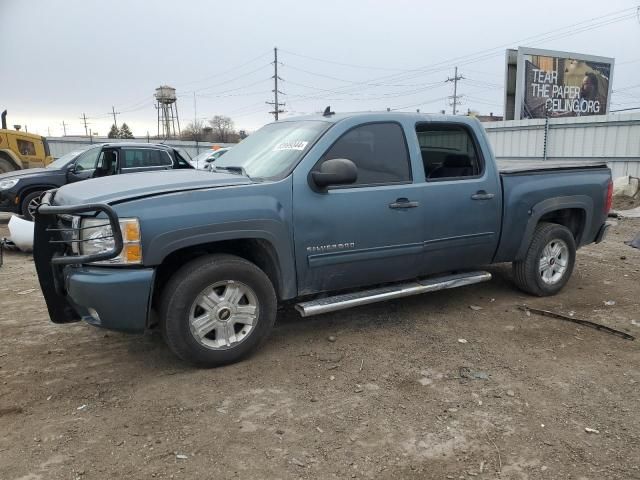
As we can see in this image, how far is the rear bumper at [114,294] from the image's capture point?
10.5 ft

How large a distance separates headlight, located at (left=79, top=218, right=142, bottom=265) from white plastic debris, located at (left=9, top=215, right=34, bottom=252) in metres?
4.70

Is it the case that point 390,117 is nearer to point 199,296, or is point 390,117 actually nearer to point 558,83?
point 199,296

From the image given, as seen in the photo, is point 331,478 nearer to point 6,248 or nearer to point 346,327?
point 346,327

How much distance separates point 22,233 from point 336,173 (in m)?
5.73

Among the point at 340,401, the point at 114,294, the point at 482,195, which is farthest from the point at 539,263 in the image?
the point at 114,294

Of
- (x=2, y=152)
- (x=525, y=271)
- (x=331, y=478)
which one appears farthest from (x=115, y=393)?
(x=2, y=152)

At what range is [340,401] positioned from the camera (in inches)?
127

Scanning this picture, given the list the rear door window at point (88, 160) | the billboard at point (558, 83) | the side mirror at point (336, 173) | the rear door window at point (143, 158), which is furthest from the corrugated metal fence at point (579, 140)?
the rear door window at point (88, 160)

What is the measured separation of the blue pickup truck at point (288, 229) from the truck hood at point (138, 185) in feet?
0.05

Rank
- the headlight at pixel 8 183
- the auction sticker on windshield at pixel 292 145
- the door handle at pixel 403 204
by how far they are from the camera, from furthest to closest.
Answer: the headlight at pixel 8 183 → the door handle at pixel 403 204 → the auction sticker on windshield at pixel 292 145

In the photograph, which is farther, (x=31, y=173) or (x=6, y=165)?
(x=6, y=165)

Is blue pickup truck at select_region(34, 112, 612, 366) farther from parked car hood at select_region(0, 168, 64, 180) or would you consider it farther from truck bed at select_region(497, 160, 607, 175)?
parked car hood at select_region(0, 168, 64, 180)

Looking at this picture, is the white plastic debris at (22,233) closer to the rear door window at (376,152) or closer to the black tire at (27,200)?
the black tire at (27,200)

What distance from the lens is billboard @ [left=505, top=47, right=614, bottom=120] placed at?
21.1 m
